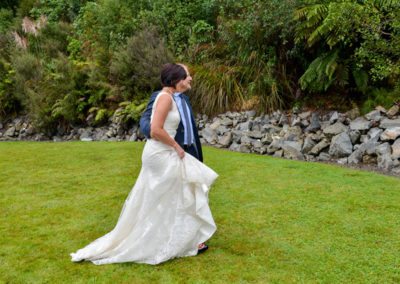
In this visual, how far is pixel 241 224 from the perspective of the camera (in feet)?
16.1

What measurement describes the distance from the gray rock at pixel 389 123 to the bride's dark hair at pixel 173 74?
5980 millimetres

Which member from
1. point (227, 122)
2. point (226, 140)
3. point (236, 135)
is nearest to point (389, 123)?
point (236, 135)

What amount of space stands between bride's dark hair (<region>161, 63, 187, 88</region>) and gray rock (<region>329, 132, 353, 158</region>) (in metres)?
5.72

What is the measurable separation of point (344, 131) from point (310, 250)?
215 inches

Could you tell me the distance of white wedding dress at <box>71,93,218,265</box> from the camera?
3855mm

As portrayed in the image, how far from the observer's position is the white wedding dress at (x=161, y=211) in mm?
3855

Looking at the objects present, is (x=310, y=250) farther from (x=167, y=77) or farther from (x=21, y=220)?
(x=21, y=220)

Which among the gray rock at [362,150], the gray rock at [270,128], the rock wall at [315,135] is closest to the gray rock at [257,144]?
the rock wall at [315,135]

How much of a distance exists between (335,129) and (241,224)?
16.8 feet

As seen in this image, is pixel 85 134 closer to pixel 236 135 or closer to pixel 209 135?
pixel 209 135

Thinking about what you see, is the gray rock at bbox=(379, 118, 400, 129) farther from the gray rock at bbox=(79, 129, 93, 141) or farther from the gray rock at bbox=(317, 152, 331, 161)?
the gray rock at bbox=(79, 129, 93, 141)

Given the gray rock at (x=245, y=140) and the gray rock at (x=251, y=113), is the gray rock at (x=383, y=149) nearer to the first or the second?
the gray rock at (x=245, y=140)

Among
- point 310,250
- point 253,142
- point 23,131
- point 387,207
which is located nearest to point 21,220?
point 310,250

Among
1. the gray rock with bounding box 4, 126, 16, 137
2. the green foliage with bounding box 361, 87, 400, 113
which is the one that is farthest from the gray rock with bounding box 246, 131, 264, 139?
the gray rock with bounding box 4, 126, 16, 137
